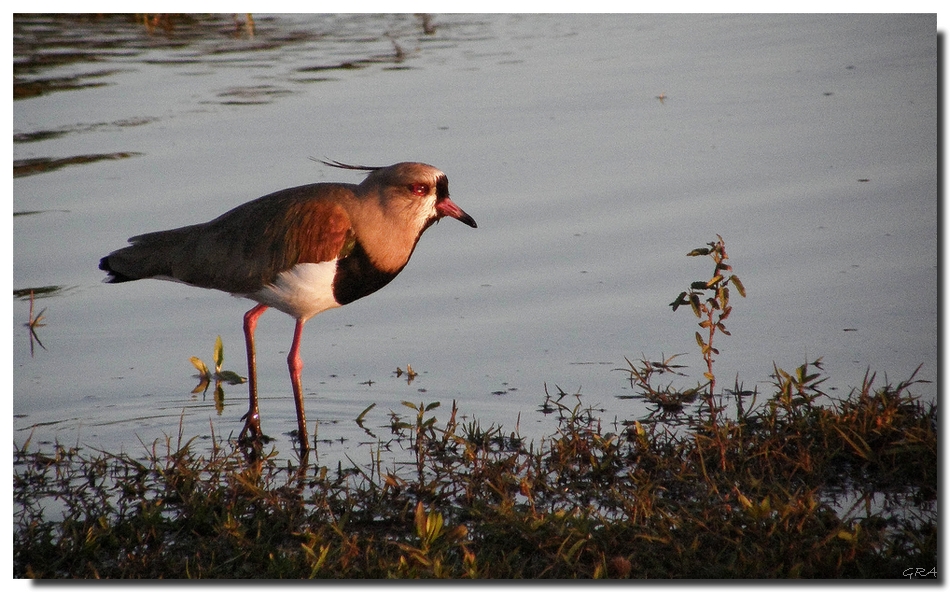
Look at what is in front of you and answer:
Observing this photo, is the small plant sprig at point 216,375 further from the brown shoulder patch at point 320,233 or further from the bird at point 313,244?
the brown shoulder patch at point 320,233

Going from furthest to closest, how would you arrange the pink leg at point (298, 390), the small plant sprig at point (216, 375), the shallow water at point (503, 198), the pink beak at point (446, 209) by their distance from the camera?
the shallow water at point (503, 198) → the small plant sprig at point (216, 375) → the pink beak at point (446, 209) → the pink leg at point (298, 390)

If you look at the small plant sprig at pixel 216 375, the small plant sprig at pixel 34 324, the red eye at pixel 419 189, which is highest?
the red eye at pixel 419 189

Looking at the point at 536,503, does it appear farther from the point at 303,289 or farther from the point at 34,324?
the point at 34,324

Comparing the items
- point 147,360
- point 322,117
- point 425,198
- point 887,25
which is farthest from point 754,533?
point 322,117

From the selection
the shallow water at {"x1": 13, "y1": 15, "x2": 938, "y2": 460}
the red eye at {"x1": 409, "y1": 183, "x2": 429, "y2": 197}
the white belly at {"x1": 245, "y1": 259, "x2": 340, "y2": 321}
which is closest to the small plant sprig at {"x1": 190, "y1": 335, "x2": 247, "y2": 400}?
the shallow water at {"x1": 13, "y1": 15, "x2": 938, "y2": 460}

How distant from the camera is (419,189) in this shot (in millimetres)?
5047

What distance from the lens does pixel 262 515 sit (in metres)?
4.05

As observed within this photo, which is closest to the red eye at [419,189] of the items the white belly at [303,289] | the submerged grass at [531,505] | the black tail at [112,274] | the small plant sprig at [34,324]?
the white belly at [303,289]

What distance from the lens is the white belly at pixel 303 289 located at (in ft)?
16.1

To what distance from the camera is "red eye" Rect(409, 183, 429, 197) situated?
5.03 metres

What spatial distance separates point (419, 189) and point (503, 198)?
9.91 ft

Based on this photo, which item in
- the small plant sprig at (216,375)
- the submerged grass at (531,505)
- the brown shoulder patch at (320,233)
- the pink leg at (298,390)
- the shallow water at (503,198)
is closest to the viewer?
the submerged grass at (531,505)

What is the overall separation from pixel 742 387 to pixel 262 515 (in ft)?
8.08

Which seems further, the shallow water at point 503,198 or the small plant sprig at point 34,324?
the small plant sprig at point 34,324
